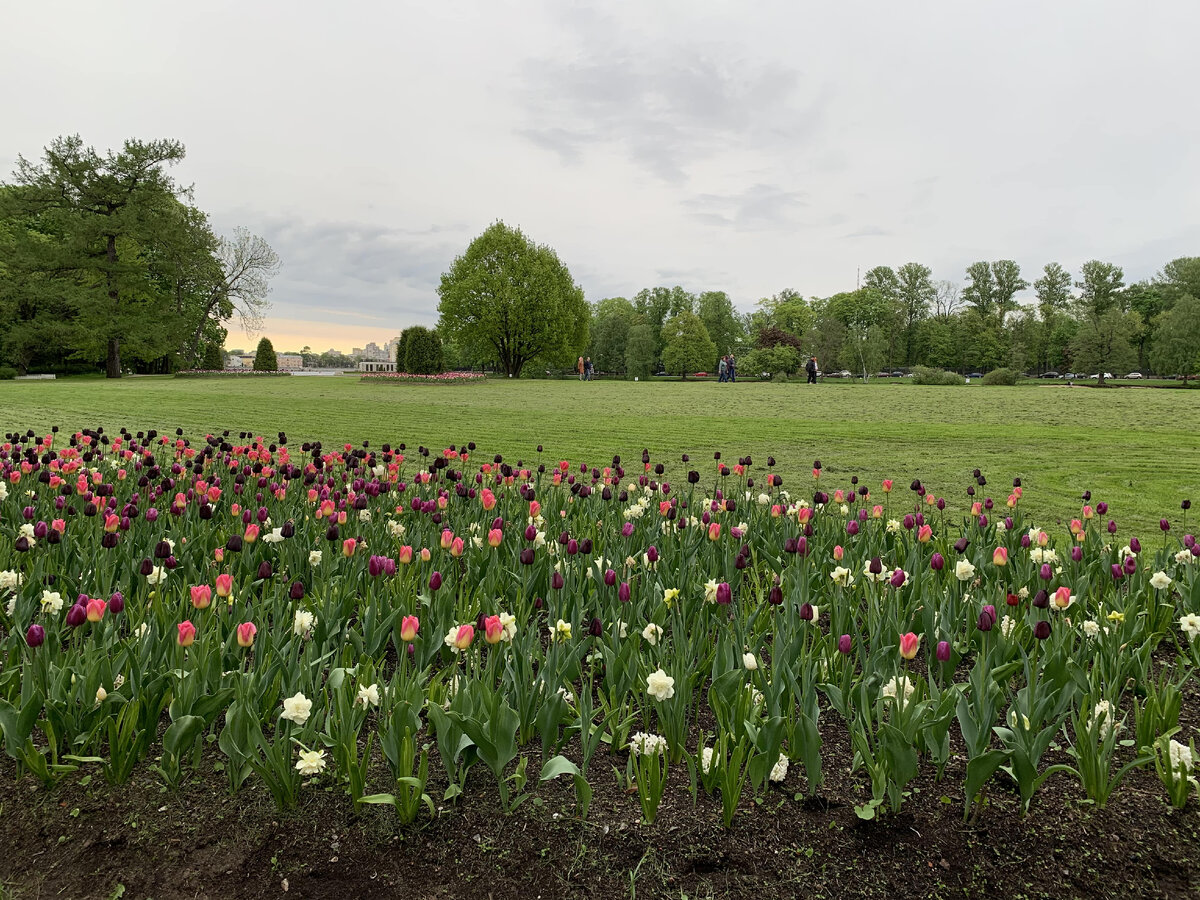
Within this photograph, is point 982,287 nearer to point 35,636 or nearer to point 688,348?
point 688,348

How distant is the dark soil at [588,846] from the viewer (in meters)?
2.12

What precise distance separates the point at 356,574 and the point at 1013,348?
80.2 meters

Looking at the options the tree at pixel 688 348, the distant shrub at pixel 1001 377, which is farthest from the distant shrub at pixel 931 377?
the tree at pixel 688 348

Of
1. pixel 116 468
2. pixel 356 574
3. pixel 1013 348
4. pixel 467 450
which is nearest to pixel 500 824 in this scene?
pixel 356 574

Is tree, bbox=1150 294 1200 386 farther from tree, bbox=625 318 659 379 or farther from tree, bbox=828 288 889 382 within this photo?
tree, bbox=625 318 659 379

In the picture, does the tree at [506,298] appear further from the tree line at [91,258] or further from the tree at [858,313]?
the tree at [858,313]

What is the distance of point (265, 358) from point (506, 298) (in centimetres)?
3061

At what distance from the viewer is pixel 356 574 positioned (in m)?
3.80

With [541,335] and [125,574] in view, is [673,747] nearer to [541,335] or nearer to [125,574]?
[125,574]

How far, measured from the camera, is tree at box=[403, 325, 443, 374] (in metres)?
45.4

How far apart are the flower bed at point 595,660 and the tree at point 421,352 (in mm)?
41555

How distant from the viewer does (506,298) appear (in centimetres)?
5297

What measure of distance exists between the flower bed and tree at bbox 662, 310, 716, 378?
74.8 meters

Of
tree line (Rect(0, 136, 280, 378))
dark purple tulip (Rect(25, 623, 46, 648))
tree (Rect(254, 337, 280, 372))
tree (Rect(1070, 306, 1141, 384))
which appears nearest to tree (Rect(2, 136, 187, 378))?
tree line (Rect(0, 136, 280, 378))
